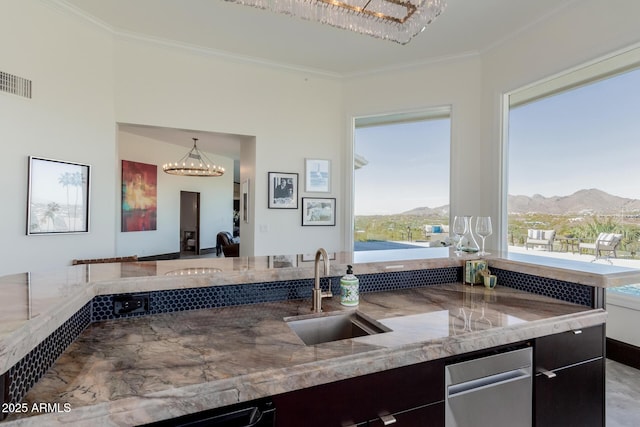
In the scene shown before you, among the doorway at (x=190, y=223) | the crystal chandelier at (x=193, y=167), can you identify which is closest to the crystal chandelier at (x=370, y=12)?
the crystal chandelier at (x=193, y=167)

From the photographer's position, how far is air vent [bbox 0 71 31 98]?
2.89 m

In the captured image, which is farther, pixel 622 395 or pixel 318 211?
pixel 318 211

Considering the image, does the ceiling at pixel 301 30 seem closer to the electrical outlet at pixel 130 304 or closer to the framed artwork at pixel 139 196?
the electrical outlet at pixel 130 304

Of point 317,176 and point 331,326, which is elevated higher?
point 317,176

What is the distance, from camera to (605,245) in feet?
9.99

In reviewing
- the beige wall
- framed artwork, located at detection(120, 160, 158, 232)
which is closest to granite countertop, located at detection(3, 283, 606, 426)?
the beige wall

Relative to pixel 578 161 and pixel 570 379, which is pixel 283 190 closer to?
pixel 578 161

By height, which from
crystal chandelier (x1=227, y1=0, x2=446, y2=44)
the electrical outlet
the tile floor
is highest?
crystal chandelier (x1=227, y1=0, x2=446, y2=44)

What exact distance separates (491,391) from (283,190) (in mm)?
3533

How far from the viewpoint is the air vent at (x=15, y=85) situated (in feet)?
9.48

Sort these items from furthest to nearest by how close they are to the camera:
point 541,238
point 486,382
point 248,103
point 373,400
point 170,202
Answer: point 170,202 < point 248,103 < point 541,238 < point 486,382 < point 373,400

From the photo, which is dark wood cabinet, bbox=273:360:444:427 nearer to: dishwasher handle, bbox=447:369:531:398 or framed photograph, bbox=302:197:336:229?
dishwasher handle, bbox=447:369:531:398

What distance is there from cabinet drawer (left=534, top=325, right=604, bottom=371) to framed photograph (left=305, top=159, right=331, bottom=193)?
343cm

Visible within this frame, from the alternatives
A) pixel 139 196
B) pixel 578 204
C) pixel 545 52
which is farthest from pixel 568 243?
pixel 139 196
